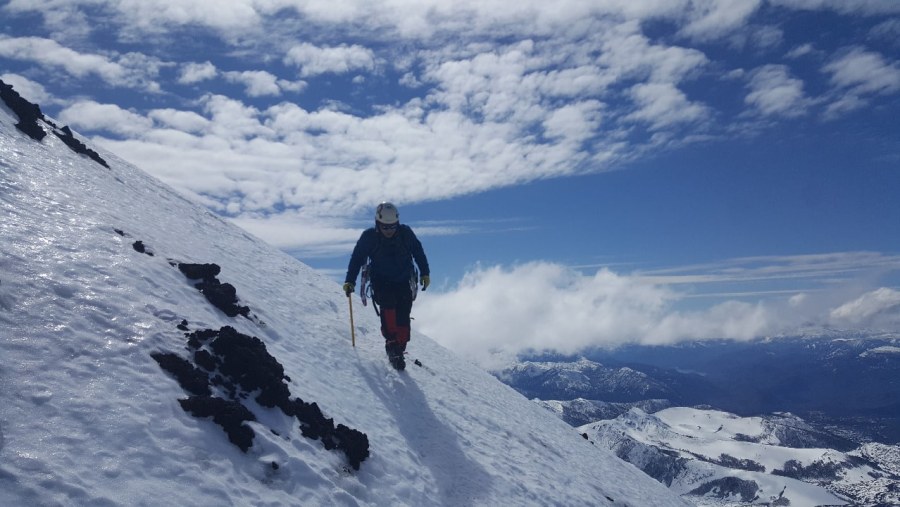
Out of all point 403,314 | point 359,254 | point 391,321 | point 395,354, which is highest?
point 359,254

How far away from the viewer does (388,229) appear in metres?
14.0

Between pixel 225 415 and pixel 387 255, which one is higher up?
pixel 387 255

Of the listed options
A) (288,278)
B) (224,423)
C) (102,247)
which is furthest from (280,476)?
(288,278)

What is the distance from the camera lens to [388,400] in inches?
503

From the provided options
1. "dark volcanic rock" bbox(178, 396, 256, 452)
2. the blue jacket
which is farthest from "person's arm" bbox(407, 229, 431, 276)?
"dark volcanic rock" bbox(178, 396, 256, 452)

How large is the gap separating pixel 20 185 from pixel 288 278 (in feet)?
28.7

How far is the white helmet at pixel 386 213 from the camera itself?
45.2ft

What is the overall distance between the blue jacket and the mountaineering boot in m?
1.92

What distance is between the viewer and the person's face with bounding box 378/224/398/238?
13906 millimetres

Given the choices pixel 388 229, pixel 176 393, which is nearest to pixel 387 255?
pixel 388 229

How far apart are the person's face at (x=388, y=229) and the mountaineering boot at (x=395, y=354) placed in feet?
10.3

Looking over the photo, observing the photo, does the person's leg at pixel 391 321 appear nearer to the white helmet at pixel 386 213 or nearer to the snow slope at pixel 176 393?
the snow slope at pixel 176 393

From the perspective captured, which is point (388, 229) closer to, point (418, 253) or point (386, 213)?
point (386, 213)

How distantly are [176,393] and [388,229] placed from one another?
7289 millimetres
